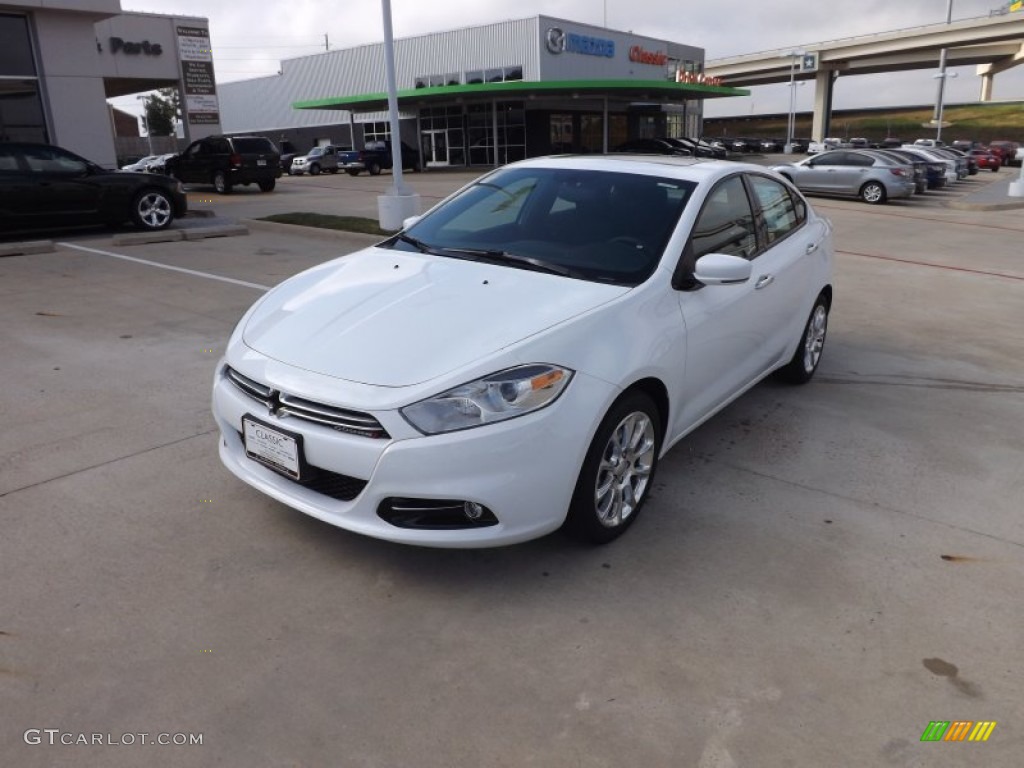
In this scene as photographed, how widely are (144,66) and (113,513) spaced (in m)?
28.3

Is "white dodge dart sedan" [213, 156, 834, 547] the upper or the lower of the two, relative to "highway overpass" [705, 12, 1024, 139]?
lower

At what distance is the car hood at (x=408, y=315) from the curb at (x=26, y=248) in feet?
29.6

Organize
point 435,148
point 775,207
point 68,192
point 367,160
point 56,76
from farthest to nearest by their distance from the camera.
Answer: point 435,148 < point 367,160 < point 56,76 < point 68,192 < point 775,207

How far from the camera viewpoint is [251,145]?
77.3ft

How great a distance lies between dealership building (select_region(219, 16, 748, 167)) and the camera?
4188 cm

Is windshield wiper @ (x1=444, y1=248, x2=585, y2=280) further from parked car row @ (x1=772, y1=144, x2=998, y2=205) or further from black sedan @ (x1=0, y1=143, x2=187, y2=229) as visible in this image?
parked car row @ (x1=772, y1=144, x2=998, y2=205)

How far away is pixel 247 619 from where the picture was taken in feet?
9.86

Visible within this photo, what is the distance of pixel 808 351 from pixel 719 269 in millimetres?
2428

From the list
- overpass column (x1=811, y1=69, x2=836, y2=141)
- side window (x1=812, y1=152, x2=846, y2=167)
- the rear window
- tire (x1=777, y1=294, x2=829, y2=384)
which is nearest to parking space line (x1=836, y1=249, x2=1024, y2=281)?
tire (x1=777, y1=294, x2=829, y2=384)

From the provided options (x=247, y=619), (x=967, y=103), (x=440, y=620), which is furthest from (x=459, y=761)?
(x=967, y=103)

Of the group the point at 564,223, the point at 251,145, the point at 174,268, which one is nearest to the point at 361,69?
the point at 251,145

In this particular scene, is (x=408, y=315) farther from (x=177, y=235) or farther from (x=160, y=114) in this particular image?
(x=160, y=114)

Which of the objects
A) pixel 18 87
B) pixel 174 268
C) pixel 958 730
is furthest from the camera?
pixel 18 87

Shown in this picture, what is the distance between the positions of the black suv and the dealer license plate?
2181 cm
